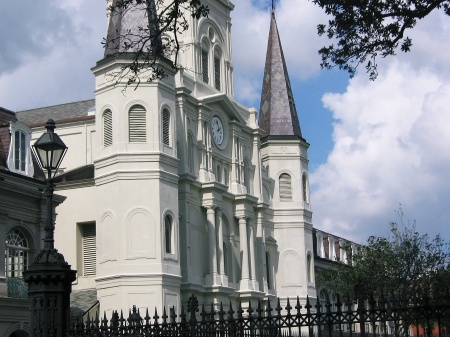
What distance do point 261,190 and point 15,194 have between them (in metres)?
22.6

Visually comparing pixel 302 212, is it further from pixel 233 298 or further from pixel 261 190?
pixel 233 298

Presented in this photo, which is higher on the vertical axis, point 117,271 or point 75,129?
point 75,129

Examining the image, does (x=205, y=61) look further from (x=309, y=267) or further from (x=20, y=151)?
(x=20, y=151)

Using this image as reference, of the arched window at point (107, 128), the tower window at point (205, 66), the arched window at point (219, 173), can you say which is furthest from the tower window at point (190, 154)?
the tower window at point (205, 66)

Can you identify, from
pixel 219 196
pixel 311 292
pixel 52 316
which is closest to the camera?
pixel 52 316

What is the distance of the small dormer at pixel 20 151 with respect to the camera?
35.4 m

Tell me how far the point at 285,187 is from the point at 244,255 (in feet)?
32.2

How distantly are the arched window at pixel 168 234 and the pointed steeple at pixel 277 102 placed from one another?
718 inches

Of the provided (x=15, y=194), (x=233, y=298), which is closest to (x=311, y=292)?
(x=233, y=298)

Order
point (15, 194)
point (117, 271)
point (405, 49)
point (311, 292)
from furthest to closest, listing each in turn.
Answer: point (311, 292), point (117, 271), point (15, 194), point (405, 49)

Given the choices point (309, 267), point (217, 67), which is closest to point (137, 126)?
point (217, 67)

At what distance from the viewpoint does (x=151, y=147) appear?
41938mm

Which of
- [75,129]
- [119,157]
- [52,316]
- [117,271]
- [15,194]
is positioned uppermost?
[75,129]

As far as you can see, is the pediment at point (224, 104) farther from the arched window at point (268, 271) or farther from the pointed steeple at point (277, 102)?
the arched window at point (268, 271)
